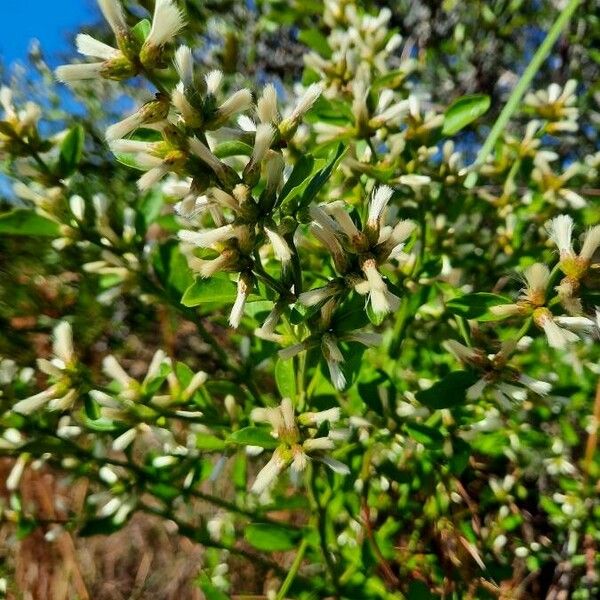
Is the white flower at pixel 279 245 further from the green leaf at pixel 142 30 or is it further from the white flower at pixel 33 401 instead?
the white flower at pixel 33 401

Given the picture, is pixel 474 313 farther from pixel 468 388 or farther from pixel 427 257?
pixel 427 257

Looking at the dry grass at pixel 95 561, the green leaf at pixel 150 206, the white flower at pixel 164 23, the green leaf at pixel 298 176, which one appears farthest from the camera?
the dry grass at pixel 95 561

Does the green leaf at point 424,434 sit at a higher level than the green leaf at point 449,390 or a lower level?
lower

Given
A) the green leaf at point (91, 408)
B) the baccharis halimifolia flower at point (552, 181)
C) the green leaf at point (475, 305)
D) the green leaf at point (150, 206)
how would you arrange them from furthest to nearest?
the baccharis halimifolia flower at point (552, 181) → the green leaf at point (150, 206) → the green leaf at point (91, 408) → the green leaf at point (475, 305)

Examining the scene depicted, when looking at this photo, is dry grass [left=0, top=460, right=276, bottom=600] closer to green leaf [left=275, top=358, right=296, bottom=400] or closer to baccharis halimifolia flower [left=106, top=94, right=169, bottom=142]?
green leaf [left=275, top=358, right=296, bottom=400]

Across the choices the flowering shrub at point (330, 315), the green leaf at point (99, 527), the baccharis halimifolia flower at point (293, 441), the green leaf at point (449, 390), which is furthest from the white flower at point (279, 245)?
the green leaf at point (99, 527)

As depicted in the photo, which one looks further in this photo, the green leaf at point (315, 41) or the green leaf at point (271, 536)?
the green leaf at point (315, 41)

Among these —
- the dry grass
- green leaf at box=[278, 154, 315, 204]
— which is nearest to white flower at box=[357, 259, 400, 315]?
green leaf at box=[278, 154, 315, 204]

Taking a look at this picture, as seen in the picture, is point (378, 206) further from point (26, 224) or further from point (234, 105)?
point (26, 224)
